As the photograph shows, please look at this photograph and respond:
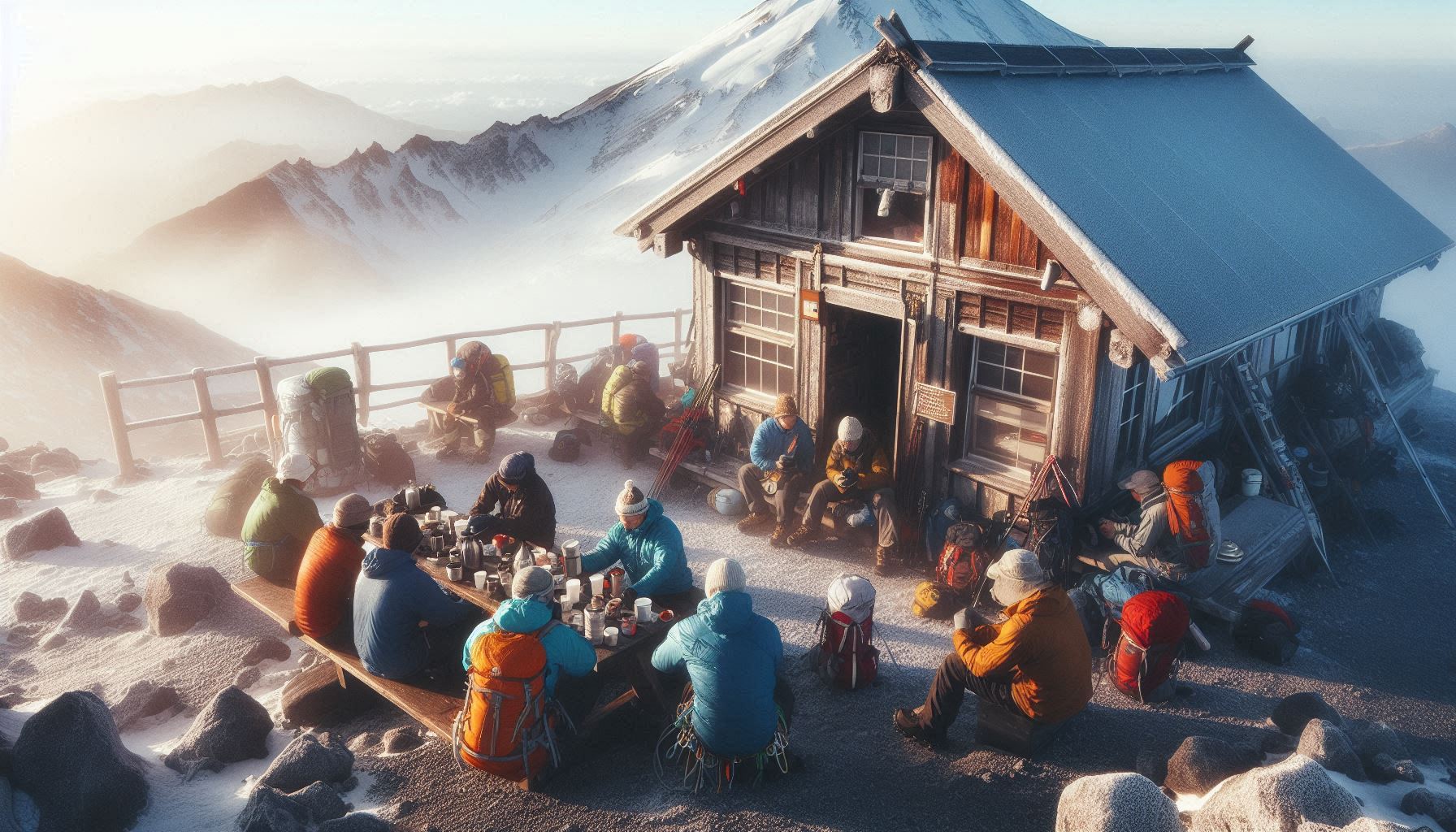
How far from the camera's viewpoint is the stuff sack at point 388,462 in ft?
44.0

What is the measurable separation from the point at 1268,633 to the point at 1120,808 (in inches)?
166

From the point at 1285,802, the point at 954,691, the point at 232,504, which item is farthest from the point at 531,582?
the point at 232,504

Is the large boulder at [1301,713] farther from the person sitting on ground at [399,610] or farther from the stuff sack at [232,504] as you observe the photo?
the stuff sack at [232,504]

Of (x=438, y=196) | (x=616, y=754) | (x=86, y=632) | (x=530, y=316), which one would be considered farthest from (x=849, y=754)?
(x=438, y=196)

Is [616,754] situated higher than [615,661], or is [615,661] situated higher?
[615,661]

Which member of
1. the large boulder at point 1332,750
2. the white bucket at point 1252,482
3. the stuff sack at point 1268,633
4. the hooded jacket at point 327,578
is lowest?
the stuff sack at point 1268,633

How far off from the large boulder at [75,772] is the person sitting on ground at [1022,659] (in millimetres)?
5792

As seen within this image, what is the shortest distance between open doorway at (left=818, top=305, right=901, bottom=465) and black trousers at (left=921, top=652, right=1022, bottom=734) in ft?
15.1

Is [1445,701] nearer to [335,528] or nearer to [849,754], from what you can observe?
[849,754]

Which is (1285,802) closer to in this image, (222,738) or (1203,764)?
(1203,764)

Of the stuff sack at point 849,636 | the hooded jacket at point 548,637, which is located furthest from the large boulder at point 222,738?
the stuff sack at point 849,636

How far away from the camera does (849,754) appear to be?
283 inches

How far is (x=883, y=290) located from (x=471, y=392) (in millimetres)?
6758

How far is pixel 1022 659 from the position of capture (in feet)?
21.7
